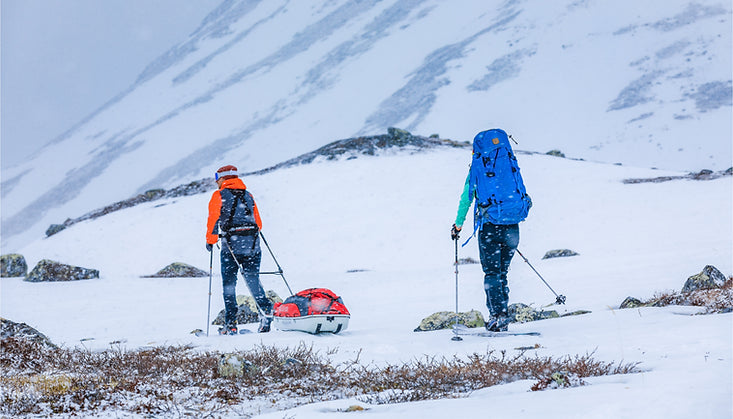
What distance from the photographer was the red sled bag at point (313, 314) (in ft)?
25.9

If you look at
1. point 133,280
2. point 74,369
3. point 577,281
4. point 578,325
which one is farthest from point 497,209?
point 133,280

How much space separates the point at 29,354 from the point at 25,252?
24688 mm

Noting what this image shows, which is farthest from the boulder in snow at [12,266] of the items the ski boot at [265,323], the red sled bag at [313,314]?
the red sled bag at [313,314]

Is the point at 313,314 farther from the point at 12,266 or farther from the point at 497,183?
the point at 12,266

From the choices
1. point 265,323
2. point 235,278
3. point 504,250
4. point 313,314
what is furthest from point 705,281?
point 235,278

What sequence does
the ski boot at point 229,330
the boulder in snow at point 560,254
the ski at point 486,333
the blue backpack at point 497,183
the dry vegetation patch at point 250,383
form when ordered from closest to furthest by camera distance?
1. the dry vegetation patch at point 250,383
2. the ski at point 486,333
3. the blue backpack at point 497,183
4. the ski boot at point 229,330
5. the boulder in snow at point 560,254

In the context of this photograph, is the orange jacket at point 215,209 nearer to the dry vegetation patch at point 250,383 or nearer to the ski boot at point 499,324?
Answer: the dry vegetation patch at point 250,383

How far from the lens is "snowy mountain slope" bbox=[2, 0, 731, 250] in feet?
183

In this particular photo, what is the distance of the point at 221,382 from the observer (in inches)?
190

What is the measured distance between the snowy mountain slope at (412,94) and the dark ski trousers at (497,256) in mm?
43907

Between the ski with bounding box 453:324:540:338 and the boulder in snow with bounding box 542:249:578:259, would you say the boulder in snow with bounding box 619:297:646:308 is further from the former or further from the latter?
the boulder in snow with bounding box 542:249:578:259

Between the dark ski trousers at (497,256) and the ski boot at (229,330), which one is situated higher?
the dark ski trousers at (497,256)

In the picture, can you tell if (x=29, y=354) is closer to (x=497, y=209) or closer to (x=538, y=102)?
(x=497, y=209)

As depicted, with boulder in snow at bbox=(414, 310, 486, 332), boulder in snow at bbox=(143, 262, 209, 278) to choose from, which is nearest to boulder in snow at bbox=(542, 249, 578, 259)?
boulder in snow at bbox=(414, 310, 486, 332)
